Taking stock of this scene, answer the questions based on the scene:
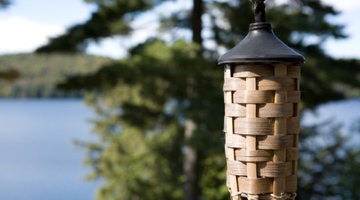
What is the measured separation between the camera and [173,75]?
236 inches

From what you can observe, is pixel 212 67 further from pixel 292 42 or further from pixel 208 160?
pixel 208 160

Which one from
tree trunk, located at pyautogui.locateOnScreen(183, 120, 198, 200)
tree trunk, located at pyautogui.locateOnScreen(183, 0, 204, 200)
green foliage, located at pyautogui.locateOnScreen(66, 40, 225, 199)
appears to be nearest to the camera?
green foliage, located at pyautogui.locateOnScreen(66, 40, 225, 199)

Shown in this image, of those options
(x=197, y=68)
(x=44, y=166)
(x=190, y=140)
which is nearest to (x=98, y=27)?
(x=197, y=68)

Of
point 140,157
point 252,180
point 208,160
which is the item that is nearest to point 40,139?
point 140,157

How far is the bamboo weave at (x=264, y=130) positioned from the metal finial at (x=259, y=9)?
0.13 metres

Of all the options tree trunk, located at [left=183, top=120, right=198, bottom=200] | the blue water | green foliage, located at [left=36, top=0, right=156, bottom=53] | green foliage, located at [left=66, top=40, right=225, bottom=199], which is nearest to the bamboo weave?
green foliage, located at [left=66, top=40, right=225, bottom=199]

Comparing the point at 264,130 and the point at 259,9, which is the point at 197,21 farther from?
the point at 264,130

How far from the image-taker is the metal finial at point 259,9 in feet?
3.53

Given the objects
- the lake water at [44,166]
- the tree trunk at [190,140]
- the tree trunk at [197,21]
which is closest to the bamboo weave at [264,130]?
the tree trunk at [190,140]

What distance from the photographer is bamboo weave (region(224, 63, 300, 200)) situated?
1.03m

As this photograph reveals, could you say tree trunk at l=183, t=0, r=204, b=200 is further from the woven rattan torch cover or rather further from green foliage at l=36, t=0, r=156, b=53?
the woven rattan torch cover

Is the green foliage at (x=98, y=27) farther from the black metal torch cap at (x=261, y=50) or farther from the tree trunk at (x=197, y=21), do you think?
the black metal torch cap at (x=261, y=50)

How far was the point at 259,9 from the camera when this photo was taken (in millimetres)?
1086

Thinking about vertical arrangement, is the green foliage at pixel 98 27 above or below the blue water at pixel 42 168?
above
